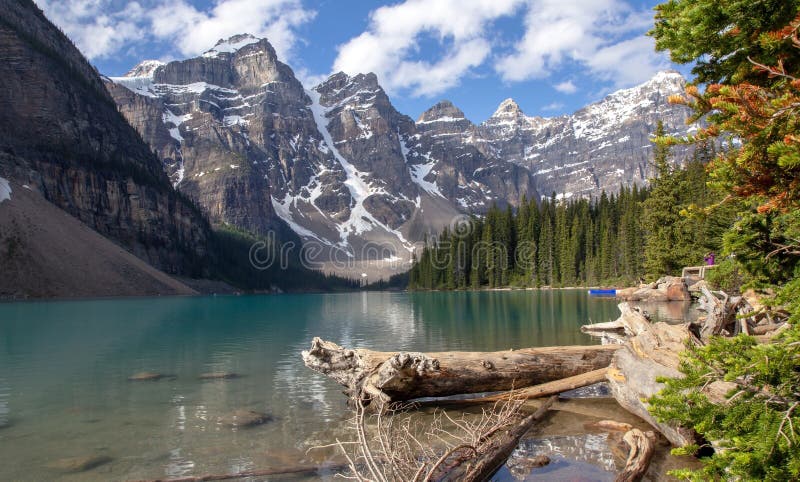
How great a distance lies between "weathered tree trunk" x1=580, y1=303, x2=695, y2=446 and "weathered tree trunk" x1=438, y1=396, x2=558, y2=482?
220cm

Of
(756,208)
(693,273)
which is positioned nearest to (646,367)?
(756,208)

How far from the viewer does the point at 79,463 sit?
8.86 metres

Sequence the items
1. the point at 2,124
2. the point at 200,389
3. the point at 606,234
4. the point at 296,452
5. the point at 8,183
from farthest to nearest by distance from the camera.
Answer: the point at 2,124 < the point at 8,183 < the point at 606,234 < the point at 200,389 < the point at 296,452

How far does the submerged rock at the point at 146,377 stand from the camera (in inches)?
651

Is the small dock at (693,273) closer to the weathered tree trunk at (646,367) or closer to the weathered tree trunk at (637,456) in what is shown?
the weathered tree trunk at (646,367)

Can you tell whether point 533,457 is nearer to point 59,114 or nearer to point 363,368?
point 363,368

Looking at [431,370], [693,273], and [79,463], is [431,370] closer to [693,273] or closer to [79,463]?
[79,463]

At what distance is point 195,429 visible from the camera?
35.4 feet

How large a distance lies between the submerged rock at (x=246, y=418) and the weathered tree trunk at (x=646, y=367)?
8.02m

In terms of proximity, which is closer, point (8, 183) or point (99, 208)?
point (8, 183)

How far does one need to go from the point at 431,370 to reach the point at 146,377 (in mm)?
11524

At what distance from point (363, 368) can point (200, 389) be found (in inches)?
270

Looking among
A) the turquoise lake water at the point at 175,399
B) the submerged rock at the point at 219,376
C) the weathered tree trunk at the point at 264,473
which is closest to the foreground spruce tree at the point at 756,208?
the turquoise lake water at the point at 175,399

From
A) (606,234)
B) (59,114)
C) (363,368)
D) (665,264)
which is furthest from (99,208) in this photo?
(363,368)
